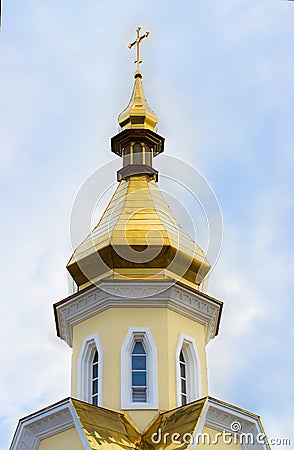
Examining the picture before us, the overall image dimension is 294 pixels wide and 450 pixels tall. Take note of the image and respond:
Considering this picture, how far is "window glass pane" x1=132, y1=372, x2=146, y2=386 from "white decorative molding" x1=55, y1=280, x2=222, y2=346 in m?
1.19

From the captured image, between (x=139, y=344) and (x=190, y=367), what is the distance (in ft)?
3.41

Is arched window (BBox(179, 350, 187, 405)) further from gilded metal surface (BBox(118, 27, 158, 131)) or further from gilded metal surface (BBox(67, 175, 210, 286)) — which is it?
gilded metal surface (BBox(118, 27, 158, 131))

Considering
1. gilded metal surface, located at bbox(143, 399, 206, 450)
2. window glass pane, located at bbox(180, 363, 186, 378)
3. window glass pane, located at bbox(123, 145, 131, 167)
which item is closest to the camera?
gilded metal surface, located at bbox(143, 399, 206, 450)

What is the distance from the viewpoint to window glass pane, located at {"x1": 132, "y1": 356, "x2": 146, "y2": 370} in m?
12.5

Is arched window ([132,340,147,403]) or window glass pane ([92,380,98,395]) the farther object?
window glass pane ([92,380,98,395])

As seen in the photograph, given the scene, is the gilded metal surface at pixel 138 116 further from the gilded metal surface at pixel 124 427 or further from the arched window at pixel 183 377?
the gilded metal surface at pixel 124 427

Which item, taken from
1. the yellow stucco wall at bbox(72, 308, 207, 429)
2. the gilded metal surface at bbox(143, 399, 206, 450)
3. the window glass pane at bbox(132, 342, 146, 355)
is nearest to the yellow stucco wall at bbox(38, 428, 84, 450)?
the gilded metal surface at bbox(143, 399, 206, 450)

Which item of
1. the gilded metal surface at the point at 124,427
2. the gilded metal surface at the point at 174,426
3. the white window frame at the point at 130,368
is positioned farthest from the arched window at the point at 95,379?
the gilded metal surface at the point at 174,426

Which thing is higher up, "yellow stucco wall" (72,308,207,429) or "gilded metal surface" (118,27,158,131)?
"gilded metal surface" (118,27,158,131)

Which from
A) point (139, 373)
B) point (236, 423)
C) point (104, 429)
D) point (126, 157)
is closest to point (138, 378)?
point (139, 373)

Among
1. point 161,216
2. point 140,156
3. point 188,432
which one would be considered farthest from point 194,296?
point 140,156

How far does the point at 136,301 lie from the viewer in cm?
1280

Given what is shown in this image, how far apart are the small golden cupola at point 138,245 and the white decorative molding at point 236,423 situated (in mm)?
2771

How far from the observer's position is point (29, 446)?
1121 cm
